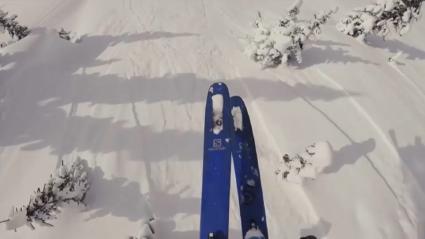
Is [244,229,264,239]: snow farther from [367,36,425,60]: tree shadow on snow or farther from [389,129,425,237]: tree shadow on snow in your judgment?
[367,36,425,60]: tree shadow on snow

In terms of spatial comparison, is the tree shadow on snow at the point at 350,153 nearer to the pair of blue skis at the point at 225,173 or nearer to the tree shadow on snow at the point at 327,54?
the pair of blue skis at the point at 225,173

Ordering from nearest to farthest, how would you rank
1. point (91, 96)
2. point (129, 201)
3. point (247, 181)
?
→ 1. point (247, 181)
2. point (129, 201)
3. point (91, 96)

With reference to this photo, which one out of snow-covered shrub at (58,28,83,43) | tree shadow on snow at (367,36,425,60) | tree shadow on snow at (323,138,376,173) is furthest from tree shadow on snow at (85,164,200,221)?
tree shadow on snow at (367,36,425,60)

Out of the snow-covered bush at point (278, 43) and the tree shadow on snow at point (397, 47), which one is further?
the tree shadow on snow at point (397, 47)

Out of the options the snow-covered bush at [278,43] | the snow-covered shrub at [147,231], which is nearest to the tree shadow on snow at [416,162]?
the snow-covered bush at [278,43]

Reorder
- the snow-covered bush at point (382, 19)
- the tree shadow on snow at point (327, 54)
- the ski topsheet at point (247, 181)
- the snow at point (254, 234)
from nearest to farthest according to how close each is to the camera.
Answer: the snow at point (254, 234) → the ski topsheet at point (247, 181) → the tree shadow on snow at point (327, 54) → the snow-covered bush at point (382, 19)

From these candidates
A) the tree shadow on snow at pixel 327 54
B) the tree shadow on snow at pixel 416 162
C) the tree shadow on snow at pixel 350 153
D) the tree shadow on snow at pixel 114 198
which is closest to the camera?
the tree shadow on snow at pixel 114 198

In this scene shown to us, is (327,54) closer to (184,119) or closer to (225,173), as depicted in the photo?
(184,119)

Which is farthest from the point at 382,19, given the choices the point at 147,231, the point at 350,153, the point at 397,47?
the point at 147,231
